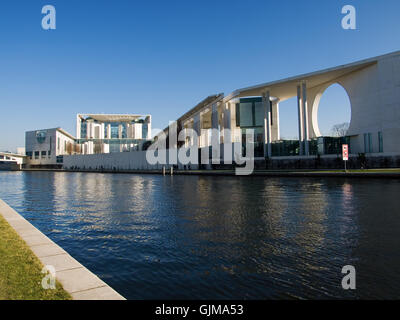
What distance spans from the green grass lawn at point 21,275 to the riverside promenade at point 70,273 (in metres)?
0.11

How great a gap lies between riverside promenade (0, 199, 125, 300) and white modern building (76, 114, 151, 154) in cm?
10613

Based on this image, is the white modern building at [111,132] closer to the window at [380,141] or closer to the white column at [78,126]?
the white column at [78,126]

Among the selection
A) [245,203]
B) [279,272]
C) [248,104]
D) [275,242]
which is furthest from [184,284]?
[248,104]

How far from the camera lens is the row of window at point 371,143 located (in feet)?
129

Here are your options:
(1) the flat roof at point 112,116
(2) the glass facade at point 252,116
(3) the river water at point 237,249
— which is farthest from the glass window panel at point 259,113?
(1) the flat roof at point 112,116

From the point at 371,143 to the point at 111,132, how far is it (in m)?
96.9

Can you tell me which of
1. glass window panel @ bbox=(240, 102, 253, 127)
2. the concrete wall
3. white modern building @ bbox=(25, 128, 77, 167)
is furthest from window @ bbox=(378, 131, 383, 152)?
white modern building @ bbox=(25, 128, 77, 167)

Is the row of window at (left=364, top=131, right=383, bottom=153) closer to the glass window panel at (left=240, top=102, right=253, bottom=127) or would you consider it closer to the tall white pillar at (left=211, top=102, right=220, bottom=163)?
the glass window panel at (left=240, top=102, right=253, bottom=127)

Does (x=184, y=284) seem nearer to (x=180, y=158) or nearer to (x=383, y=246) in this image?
(x=383, y=246)

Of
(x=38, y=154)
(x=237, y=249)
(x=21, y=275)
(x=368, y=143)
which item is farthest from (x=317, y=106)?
(x=38, y=154)

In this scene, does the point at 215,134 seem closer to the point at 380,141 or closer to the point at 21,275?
the point at 380,141

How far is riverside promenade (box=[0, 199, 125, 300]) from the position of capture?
11.4 feet

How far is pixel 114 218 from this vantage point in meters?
10.1

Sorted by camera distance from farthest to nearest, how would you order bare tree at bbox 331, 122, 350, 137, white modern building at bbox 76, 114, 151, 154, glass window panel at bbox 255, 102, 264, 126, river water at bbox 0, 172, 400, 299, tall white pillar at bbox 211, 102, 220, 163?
white modern building at bbox 76, 114, 151, 154 → bare tree at bbox 331, 122, 350, 137 → glass window panel at bbox 255, 102, 264, 126 → tall white pillar at bbox 211, 102, 220, 163 → river water at bbox 0, 172, 400, 299
